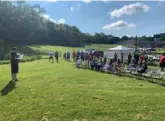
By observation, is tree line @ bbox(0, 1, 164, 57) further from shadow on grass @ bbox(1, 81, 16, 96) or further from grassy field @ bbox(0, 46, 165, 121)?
grassy field @ bbox(0, 46, 165, 121)

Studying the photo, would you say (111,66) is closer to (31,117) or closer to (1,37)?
(31,117)

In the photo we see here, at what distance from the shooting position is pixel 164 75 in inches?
805

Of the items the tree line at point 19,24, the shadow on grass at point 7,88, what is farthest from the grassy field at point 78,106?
the tree line at point 19,24

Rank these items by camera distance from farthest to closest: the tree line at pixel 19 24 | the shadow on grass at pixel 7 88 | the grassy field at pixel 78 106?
the tree line at pixel 19 24
the shadow on grass at pixel 7 88
the grassy field at pixel 78 106

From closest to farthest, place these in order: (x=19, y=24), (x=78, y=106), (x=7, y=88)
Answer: (x=78, y=106), (x=7, y=88), (x=19, y=24)

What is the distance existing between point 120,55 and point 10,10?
50.4m

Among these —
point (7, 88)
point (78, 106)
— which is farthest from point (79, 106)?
point (7, 88)

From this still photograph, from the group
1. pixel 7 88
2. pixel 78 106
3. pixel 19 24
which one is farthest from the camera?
pixel 19 24

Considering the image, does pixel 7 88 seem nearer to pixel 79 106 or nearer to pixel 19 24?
pixel 79 106

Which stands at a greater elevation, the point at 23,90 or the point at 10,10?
the point at 10,10

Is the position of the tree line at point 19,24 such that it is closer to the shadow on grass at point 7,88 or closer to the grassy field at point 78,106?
the shadow on grass at point 7,88

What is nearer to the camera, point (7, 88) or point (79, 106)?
point (79, 106)

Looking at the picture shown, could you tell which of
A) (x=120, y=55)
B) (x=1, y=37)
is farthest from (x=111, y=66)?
(x=1, y=37)

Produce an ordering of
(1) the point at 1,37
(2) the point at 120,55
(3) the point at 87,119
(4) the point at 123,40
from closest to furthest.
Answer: (3) the point at 87,119 < (2) the point at 120,55 < (1) the point at 1,37 < (4) the point at 123,40
